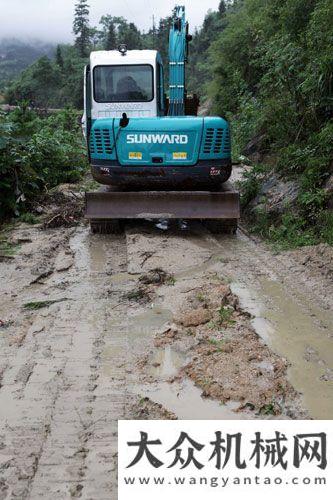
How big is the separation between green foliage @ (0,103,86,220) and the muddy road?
2480 millimetres

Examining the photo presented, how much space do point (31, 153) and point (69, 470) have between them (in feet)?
27.3

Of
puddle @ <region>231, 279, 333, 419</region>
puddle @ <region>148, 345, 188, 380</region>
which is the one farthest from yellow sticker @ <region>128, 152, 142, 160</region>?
puddle @ <region>148, 345, 188, 380</region>

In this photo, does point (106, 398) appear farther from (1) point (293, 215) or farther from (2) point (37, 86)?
(2) point (37, 86)

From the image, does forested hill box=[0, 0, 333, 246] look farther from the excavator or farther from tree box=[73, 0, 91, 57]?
tree box=[73, 0, 91, 57]

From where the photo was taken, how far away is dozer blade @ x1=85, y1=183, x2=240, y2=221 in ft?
25.4

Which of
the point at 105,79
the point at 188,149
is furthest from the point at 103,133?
the point at 105,79

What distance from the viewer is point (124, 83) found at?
377 inches

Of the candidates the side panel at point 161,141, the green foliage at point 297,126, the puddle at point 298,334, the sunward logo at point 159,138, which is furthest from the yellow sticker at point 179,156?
the puddle at point 298,334

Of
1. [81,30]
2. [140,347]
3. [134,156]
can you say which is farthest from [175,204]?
[81,30]

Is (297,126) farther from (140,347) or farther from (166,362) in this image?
(166,362)

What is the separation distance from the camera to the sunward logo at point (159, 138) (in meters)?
7.59

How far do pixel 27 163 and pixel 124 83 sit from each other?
2371 millimetres

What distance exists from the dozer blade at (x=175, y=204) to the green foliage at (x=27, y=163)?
7.28 ft

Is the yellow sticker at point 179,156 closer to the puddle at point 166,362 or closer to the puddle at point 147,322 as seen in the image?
the puddle at point 147,322
